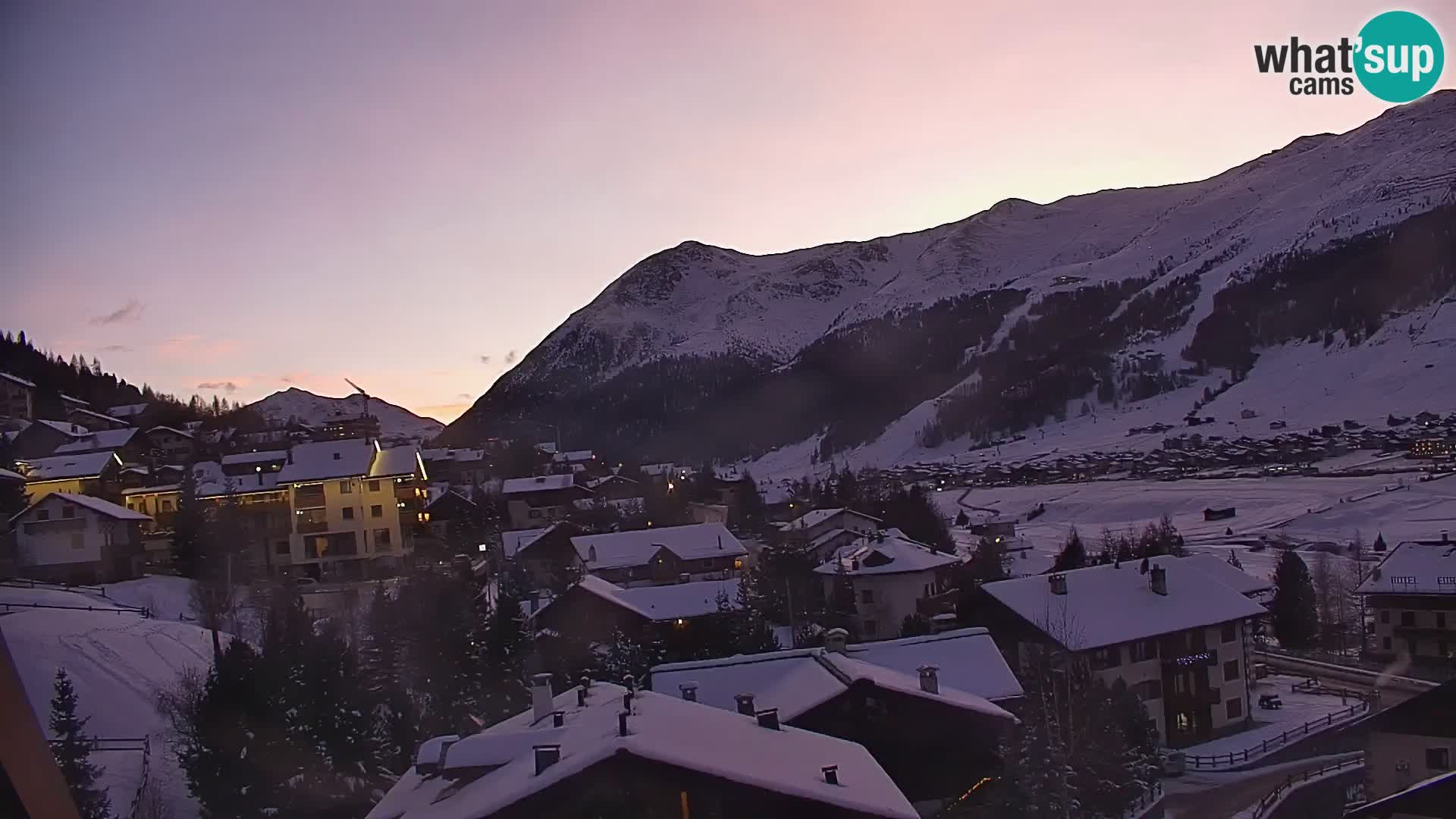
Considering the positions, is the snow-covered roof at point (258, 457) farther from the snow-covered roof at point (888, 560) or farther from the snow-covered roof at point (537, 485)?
the snow-covered roof at point (888, 560)

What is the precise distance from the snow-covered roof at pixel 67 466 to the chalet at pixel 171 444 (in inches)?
118

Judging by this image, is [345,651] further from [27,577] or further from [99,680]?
[27,577]

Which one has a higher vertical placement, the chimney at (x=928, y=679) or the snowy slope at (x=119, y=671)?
the snowy slope at (x=119, y=671)

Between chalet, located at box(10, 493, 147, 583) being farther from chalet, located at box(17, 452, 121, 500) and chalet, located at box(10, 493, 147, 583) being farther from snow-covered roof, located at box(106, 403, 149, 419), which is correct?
snow-covered roof, located at box(106, 403, 149, 419)

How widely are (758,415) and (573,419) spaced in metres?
16.8

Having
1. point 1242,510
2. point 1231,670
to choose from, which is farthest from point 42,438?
point 1242,510

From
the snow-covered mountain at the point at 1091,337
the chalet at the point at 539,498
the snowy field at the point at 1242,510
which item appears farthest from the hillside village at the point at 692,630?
the snow-covered mountain at the point at 1091,337

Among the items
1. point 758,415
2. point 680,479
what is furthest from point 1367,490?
point 758,415

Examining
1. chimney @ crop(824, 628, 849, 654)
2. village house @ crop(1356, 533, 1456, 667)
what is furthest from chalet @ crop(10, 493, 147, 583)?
village house @ crop(1356, 533, 1456, 667)

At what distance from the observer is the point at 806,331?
175m

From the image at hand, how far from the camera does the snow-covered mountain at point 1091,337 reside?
7162 cm

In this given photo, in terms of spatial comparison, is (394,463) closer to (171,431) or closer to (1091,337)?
(171,431)

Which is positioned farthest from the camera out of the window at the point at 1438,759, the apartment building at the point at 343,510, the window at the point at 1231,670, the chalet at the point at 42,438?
the apartment building at the point at 343,510

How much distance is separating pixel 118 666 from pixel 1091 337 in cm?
9131
